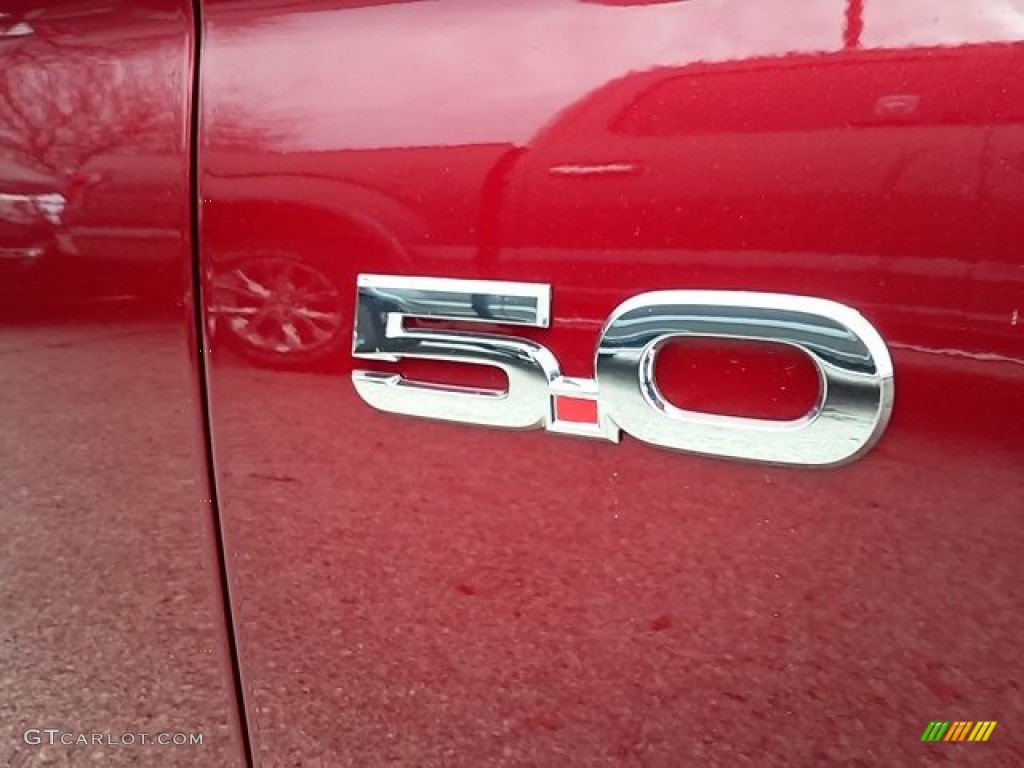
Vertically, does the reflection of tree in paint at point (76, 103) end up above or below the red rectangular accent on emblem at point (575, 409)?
above

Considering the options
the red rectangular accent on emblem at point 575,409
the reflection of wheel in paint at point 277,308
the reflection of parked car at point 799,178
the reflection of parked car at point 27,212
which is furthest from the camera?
→ the reflection of parked car at point 27,212

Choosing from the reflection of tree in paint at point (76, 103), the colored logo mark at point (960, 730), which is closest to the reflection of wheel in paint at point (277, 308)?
the reflection of tree in paint at point (76, 103)

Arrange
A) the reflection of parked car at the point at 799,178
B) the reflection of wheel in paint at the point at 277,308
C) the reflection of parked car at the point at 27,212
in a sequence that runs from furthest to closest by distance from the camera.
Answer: the reflection of parked car at the point at 27,212, the reflection of wheel in paint at the point at 277,308, the reflection of parked car at the point at 799,178

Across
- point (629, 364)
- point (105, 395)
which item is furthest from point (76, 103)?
point (629, 364)

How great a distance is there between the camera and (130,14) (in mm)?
1094

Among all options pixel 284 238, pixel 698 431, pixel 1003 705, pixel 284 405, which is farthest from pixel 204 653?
pixel 1003 705

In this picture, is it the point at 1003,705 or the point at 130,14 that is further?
the point at 130,14

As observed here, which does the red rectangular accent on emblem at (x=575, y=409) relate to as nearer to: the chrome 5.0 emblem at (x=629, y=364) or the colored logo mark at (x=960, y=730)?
the chrome 5.0 emblem at (x=629, y=364)

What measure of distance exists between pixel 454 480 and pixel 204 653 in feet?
1.34

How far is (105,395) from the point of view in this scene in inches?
45.0

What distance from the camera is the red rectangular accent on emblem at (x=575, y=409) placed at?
2.97 ft

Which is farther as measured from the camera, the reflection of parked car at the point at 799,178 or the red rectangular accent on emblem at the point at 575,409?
the red rectangular accent on emblem at the point at 575,409

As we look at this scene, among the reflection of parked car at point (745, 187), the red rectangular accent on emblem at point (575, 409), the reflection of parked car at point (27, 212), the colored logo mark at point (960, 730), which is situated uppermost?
the reflection of parked car at point (745, 187)

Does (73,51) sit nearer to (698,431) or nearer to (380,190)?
(380,190)
